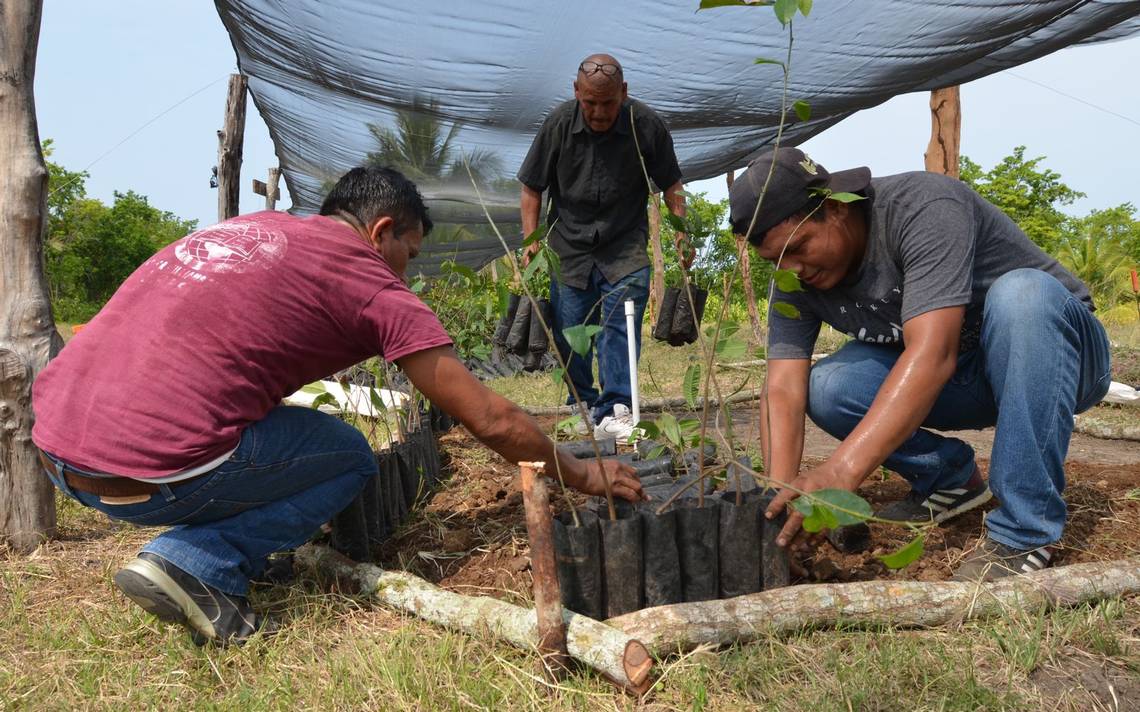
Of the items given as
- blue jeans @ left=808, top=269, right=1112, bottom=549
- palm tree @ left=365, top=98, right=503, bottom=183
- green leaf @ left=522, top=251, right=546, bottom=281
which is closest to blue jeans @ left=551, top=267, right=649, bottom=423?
green leaf @ left=522, top=251, right=546, bottom=281

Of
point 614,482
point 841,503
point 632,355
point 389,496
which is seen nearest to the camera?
point 841,503

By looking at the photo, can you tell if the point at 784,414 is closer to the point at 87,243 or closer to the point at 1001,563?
the point at 1001,563

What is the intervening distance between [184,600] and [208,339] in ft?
1.90

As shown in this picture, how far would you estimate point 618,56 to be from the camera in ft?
15.6

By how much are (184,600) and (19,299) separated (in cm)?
148

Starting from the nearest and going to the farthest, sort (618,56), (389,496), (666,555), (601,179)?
(666,555) → (389,496) → (601,179) → (618,56)

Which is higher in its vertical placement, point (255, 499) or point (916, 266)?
point (916, 266)

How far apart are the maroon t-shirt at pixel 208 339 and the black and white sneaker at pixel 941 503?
4.97ft

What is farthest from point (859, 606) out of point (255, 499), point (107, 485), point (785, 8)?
point (107, 485)

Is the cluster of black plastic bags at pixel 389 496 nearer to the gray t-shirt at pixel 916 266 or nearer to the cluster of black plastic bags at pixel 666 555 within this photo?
the cluster of black plastic bags at pixel 666 555

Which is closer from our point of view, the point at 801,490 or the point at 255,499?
the point at 801,490

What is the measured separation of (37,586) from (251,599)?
72cm

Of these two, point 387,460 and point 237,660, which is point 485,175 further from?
point 237,660

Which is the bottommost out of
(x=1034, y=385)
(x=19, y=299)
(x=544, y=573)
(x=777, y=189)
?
(x=544, y=573)
